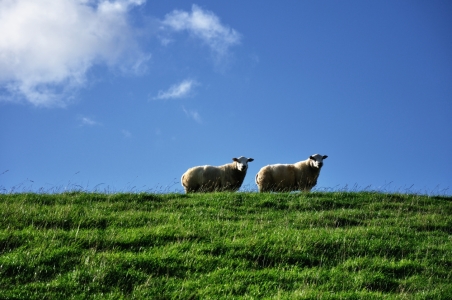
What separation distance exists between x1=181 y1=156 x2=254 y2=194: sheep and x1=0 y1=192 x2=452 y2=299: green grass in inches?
276

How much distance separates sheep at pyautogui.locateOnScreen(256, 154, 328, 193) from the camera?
23891 millimetres

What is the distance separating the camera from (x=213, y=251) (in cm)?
1112

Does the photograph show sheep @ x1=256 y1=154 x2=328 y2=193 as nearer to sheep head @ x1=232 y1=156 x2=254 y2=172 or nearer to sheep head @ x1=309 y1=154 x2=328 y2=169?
sheep head @ x1=309 y1=154 x2=328 y2=169

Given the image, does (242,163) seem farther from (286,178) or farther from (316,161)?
(316,161)

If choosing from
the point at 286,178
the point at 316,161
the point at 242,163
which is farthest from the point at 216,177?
the point at 316,161

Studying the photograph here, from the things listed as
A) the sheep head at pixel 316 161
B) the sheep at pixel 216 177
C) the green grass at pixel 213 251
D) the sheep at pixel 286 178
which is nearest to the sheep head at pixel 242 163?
the sheep at pixel 216 177

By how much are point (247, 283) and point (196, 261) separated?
139 cm

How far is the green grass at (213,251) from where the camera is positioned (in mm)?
9047

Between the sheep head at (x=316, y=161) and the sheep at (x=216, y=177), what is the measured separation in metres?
3.49

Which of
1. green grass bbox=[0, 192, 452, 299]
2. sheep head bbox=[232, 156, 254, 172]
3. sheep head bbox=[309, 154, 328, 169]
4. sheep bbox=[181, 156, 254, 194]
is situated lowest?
green grass bbox=[0, 192, 452, 299]

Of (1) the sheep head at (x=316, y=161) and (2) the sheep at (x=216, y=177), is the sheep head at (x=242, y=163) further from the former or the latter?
(1) the sheep head at (x=316, y=161)

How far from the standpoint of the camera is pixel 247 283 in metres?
9.47

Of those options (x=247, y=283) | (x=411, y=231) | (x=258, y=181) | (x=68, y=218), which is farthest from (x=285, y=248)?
(x=258, y=181)

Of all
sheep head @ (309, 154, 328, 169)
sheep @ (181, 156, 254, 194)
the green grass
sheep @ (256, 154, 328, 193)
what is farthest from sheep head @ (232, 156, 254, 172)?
the green grass
